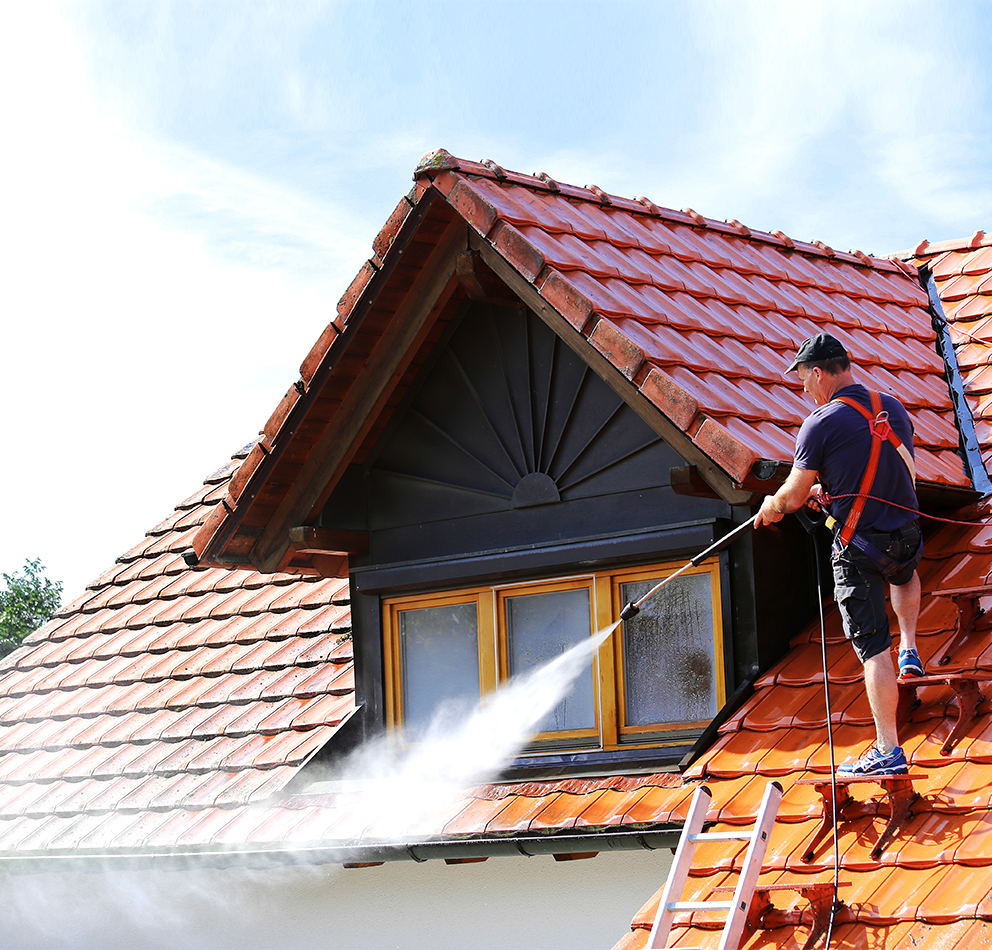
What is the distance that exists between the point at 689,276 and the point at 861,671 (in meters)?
2.54

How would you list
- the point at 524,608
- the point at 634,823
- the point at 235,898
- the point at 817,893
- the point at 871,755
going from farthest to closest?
the point at 235,898
the point at 524,608
the point at 634,823
the point at 871,755
the point at 817,893

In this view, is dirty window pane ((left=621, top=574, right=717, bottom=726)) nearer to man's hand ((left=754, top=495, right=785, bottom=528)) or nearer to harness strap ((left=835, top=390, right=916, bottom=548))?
man's hand ((left=754, top=495, right=785, bottom=528))

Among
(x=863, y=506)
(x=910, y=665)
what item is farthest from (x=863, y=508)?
(x=910, y=665)

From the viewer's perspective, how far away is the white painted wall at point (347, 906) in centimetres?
645

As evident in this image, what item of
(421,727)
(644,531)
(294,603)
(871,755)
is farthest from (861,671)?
(294,603)

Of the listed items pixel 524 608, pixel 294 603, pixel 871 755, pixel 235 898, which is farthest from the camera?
pixel 294 603

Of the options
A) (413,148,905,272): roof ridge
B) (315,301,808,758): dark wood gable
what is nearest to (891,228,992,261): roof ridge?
(413,148,905,272): roof ridge

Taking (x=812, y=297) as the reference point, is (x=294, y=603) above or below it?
below

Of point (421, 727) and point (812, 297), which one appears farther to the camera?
point (812, 297)

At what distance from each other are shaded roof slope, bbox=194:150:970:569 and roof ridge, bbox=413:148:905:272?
0.01 metres

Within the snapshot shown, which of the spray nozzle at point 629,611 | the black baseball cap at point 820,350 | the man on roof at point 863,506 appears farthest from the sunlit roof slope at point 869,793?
the black baseball cap at point 820,350

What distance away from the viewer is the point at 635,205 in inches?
324

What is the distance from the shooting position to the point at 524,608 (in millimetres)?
7172

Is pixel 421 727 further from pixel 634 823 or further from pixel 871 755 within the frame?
pixel 871 755
